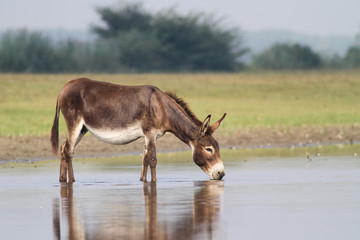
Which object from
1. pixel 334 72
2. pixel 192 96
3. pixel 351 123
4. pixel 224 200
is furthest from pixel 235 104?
pixel 224 200

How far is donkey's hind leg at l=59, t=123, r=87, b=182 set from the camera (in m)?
15.6

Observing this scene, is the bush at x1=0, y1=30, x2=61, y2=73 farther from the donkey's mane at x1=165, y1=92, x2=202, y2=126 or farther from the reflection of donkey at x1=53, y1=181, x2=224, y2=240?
the reflection of donkey at x1=53, y1=181, x2=224, y2=240

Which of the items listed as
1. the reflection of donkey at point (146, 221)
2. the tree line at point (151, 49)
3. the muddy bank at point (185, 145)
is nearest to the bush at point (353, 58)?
the tree line at point (151, 49)

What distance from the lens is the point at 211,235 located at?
938 centimetres

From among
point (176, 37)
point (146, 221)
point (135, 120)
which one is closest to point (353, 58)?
point (176, 37)

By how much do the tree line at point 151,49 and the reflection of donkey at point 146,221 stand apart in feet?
120

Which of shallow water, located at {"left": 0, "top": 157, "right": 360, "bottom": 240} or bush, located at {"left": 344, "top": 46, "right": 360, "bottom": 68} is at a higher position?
bush, located at {"left": 344, "top": 46, "right": 360, "bottom": 68}

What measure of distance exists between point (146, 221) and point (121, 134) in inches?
215

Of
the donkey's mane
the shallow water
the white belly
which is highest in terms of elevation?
the donkey's mane

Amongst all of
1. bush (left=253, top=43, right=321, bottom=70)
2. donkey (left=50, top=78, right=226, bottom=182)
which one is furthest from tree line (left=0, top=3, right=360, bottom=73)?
donkey (left=50, top=78, right=226, bottom=182)

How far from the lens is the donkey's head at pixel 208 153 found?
15.1 m

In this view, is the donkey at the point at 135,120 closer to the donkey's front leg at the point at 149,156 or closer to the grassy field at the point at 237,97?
the donkey's front leg at the point at 149,156

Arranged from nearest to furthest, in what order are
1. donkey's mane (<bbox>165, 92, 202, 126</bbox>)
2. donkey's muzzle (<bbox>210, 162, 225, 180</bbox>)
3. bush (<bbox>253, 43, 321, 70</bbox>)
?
1. donkey's muzzle (<bbox>210, 162, 225, 180</bbox>)
2. donkey's mane (<bbox>165, 92, 202, 126</bbox>)
3. bush (<bbox>253, 43, 321, 70</bbox>)

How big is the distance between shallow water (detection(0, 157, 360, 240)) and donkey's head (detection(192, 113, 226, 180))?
0.71ft
